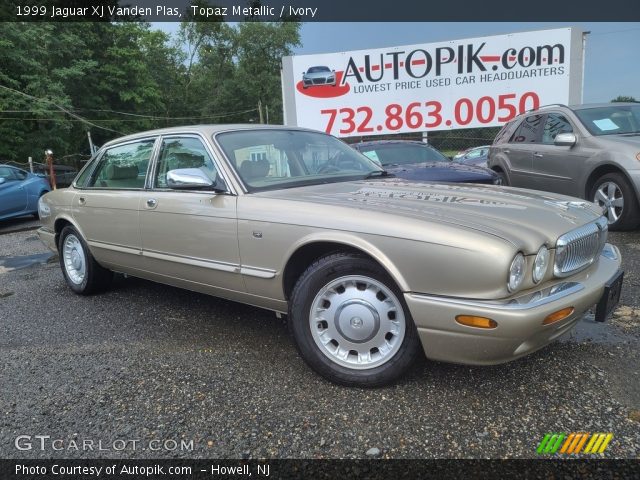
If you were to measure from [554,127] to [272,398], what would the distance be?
6.01 meters

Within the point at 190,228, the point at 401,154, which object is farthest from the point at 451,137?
the point at 190,228

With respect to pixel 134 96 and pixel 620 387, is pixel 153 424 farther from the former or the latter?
pixel 134 96

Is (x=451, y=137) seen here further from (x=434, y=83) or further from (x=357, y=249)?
(x=357, y=249)

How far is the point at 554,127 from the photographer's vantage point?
6.79 meters

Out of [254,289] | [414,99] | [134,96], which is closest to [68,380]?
[254,289]

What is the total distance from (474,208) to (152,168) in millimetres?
2449

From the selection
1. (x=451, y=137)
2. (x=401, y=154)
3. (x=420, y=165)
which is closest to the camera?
(x=420, y=165)

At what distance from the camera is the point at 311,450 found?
6.93 ft

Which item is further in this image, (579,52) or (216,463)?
(579,52)

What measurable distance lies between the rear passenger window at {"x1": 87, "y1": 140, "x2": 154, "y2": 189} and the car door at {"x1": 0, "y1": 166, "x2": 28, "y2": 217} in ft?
23.8

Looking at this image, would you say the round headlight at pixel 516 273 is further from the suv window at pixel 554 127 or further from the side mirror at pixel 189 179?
the suv window at pixel 554 127

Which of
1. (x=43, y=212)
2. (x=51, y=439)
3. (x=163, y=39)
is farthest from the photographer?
(x=163, y=39)

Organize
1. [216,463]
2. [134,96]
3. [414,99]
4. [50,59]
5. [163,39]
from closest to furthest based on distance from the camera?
[216,463]
[414,99]
[50,59]
[134,96]
[163,39]

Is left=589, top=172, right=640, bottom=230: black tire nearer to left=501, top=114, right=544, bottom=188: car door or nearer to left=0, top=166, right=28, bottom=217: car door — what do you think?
left=501, top=114, right=544, bottom=188: car door
